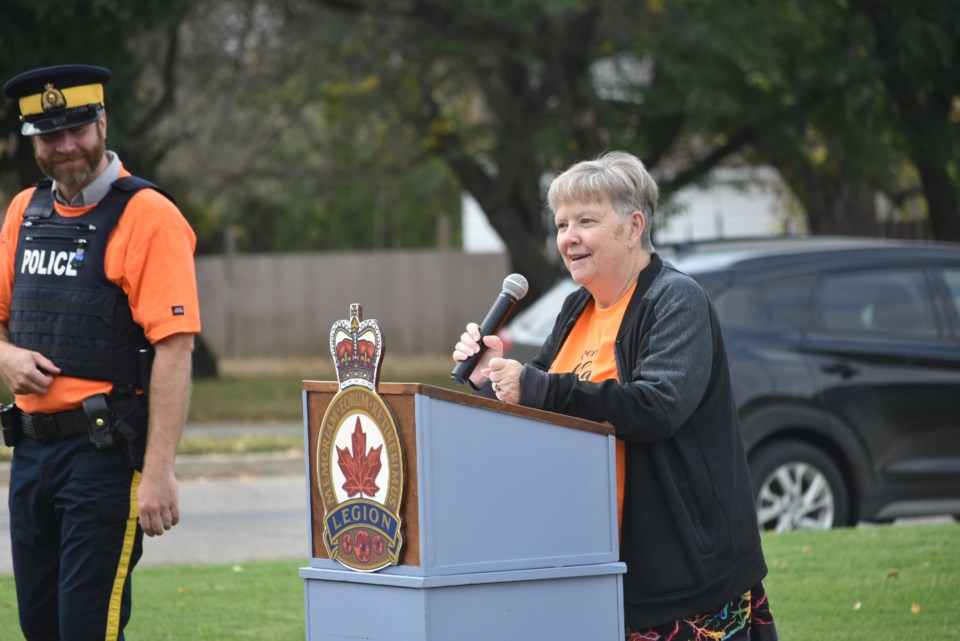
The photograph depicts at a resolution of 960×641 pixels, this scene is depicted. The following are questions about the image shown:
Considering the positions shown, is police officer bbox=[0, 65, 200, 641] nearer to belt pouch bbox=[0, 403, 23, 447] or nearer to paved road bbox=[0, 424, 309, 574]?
Answer: belt pouch bbox=[0, 403, 23, 447]

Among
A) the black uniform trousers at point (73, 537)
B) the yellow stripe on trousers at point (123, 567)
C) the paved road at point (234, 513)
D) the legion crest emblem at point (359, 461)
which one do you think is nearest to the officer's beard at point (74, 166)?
the black uniform trousers at point (73, 537)

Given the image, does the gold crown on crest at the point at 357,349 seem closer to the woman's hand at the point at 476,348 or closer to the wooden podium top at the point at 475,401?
the wooden podium top at the point at 475,401

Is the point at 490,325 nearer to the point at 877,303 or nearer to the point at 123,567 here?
the point at 123,567

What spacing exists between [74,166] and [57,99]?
0.20m

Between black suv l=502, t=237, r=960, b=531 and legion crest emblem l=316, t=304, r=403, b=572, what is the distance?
A: 5.12 meters

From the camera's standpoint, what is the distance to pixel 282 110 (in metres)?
23.1


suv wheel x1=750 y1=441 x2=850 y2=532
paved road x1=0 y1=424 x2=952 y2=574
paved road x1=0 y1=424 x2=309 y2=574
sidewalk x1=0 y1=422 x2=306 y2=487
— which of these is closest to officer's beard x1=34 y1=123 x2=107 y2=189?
paved road x1=0 y1=424 x2=952 y2=574

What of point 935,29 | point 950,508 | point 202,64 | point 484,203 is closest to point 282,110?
point 202,64

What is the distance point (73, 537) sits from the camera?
3871 millimetres

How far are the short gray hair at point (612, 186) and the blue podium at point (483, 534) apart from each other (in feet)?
1.95

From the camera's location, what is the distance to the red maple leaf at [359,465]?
10.4 feet

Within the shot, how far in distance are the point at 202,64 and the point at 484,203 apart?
520cm

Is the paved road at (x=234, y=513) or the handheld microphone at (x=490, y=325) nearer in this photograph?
the handheld microphone at (x=490, y=325)

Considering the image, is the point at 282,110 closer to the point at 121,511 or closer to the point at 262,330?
the point at 262,330
